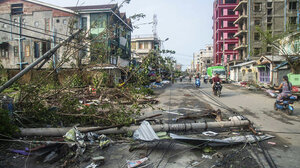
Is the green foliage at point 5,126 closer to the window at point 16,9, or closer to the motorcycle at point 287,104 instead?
the motorcycle at point 287,104

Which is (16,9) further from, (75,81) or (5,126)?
(5,126)

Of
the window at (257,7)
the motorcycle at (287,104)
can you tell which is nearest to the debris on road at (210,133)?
the motorcycle at (287,104)

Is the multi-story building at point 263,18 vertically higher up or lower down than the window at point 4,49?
higher up

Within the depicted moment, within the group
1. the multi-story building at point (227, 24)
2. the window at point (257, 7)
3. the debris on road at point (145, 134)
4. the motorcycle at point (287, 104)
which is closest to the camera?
the debris on road at point (145, 134)

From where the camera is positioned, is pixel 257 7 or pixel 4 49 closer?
pixel 4 49

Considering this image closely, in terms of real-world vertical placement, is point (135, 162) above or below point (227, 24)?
below

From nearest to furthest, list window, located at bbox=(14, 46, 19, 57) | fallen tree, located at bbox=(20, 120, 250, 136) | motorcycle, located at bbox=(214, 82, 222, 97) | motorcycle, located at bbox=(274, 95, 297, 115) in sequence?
fallen tree, located at bbox=(20, 120, 250, 136), motorcycle, located at bbox=(274, 95, 297, 115), motorcycle, located at bbox=(214, 82, 222, 97), window, located at bbox=(14, 46, 19, 57)

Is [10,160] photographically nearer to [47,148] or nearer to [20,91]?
[47,148]

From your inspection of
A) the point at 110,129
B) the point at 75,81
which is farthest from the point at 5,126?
the point at 75,81

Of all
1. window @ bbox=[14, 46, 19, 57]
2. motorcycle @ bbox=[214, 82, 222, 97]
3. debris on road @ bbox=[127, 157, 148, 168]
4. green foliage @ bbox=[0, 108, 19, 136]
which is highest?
window @ bbox=[14, 46, 19, 57]

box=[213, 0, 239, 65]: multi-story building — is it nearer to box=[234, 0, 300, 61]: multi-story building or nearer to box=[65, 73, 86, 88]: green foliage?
box=[234, 0, 300, 61]: multi-story building

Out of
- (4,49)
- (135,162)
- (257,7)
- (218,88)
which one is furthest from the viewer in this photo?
(257,7)

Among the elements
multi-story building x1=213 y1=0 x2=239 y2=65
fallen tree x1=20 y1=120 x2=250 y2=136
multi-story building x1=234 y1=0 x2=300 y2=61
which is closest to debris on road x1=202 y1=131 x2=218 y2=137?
fallen tree x1=20 y1=120 x2=250 y2=136

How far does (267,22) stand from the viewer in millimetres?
39812
